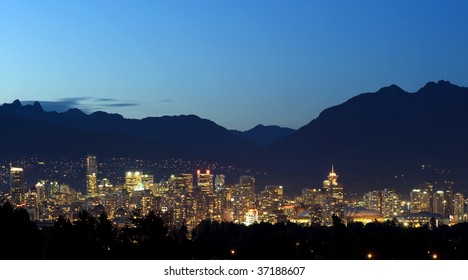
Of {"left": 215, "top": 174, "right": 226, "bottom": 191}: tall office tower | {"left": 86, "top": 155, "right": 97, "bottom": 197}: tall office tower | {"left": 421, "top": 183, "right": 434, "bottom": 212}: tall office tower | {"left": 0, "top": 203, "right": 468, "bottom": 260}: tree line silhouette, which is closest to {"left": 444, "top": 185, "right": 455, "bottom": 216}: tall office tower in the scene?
{"left": 421, "top": 183, "right": 434, "bottom": 212}: tall office tower

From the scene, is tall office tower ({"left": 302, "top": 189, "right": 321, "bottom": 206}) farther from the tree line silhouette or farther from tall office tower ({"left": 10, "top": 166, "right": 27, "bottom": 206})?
the tree line silhouette

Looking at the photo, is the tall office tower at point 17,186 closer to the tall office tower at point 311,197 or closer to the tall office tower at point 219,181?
the tall office tower at point 219,181

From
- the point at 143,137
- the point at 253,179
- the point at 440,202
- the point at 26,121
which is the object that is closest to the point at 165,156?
the point at 143,137

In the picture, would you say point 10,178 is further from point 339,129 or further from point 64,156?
point 339,129

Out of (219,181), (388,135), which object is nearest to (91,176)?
(219,181)

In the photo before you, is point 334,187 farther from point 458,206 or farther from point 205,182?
point 458,206
